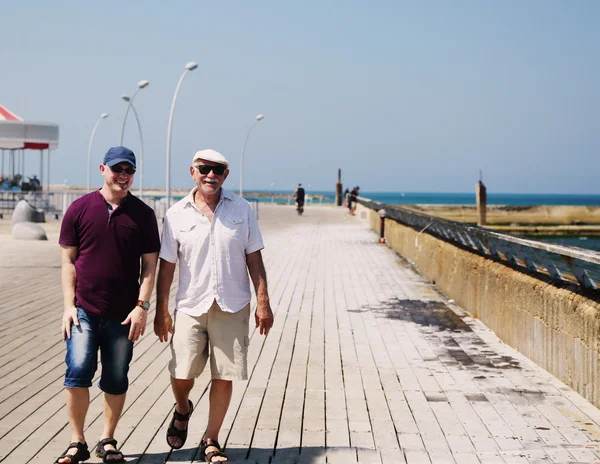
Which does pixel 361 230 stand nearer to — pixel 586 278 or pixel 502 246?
pixel 502 246

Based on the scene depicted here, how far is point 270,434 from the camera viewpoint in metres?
5.59

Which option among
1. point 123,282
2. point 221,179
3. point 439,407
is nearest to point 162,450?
point 123,282

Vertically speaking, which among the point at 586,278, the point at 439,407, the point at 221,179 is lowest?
the point at 439,407

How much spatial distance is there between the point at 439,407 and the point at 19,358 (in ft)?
12.7

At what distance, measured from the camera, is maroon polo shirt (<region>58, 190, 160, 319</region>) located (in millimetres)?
4754

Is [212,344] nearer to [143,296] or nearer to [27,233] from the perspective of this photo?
[143,296]

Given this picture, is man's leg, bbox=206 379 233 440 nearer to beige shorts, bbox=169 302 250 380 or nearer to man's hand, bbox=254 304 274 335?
beige shorts, bbox=169 302 250 380

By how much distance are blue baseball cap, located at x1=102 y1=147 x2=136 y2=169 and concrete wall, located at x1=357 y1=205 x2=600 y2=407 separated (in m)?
3.44

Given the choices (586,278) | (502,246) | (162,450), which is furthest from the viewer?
(502,246)

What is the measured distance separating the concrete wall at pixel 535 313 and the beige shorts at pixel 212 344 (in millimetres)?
2707

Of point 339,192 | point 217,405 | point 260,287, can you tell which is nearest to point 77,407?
point 217,405

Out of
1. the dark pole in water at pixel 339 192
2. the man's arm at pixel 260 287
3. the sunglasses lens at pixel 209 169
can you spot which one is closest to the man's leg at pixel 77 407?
the man's arm at pixel 260 287

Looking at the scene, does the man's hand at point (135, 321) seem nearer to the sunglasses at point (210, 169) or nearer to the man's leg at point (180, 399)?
the man's leg at point (180, 399)

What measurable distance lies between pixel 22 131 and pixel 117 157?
25547 millimetres
